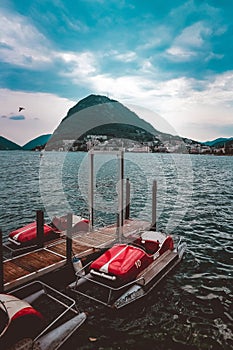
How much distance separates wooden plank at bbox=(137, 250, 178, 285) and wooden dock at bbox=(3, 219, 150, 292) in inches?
92.2

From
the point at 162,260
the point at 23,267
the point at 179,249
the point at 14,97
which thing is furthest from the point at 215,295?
the point at 14,97

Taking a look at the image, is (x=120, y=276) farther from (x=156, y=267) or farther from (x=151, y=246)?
(x=151, y=246)

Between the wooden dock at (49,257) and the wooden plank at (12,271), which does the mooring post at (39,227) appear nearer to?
the wooden dock at (49,257)

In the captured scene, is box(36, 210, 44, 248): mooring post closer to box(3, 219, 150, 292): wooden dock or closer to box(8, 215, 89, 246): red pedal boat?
box(3, 219, 150, 292): wooden dock

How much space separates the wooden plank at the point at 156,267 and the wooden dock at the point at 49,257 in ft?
7.68

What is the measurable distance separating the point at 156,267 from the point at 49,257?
4321 mm

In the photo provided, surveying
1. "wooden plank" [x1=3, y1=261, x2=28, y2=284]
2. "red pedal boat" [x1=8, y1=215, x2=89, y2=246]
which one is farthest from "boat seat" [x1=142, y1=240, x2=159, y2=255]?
"wooden plank" [x1=3, y1=261, x2=28, y2=284]

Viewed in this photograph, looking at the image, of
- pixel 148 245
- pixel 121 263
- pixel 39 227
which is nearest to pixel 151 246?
pixel 148 245

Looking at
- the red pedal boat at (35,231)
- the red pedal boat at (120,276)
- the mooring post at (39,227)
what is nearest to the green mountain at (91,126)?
the red pedal boat at (35,231)

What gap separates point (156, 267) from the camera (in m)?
10.7

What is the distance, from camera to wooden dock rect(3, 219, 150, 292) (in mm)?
8825

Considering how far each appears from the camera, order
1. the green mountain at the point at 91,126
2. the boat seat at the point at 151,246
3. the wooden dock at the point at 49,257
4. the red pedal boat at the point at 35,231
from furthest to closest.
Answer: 1. the green mountain at the point at 91,126
2. the boat seat at the point at 151,246
3. the red pedal boat at the point at 35,231
4. the wooden dock at the point at 49,257

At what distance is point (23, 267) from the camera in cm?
942

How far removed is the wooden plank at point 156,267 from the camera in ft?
31.9
